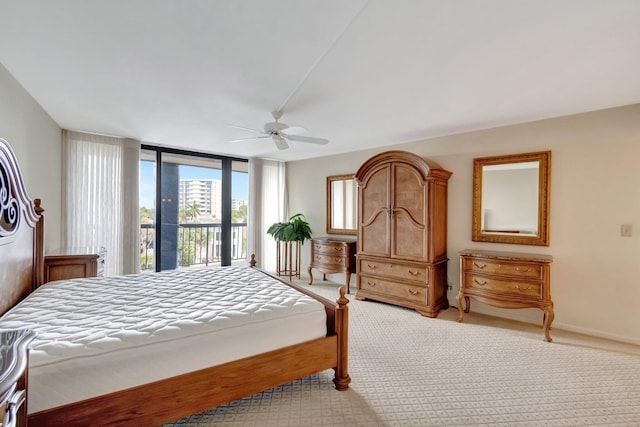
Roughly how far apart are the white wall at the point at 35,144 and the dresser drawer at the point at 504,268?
4.49 meters

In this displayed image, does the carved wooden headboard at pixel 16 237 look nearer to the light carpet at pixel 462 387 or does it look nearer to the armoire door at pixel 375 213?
the light carpet at pixel 462 387

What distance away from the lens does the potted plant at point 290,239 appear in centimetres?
511

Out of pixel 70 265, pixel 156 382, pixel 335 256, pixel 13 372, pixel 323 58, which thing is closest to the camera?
pixel 13 372

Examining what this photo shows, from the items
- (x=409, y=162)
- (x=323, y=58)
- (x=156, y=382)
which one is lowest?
(x=156, y=382)

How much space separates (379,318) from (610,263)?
2.43 m

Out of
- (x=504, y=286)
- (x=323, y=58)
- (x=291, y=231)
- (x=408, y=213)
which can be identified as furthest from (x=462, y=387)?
(x=291, y=231)

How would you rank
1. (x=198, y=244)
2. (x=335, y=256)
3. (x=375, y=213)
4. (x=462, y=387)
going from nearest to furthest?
(x=462, y=387)
(x=375, y=213)
(x=335, y=256)
(x=198, y=244)

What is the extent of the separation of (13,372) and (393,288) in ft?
11.6

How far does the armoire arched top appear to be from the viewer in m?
3.46

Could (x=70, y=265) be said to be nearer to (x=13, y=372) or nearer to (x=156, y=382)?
(x=156, y=382)

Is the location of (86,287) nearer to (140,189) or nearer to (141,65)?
(141,65)

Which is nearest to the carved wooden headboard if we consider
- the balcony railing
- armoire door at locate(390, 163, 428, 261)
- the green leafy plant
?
the balcony railing

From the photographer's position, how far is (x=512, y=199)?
3410mm

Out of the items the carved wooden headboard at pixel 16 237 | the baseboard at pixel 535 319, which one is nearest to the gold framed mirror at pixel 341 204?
the baseboard at pixel 535 319
